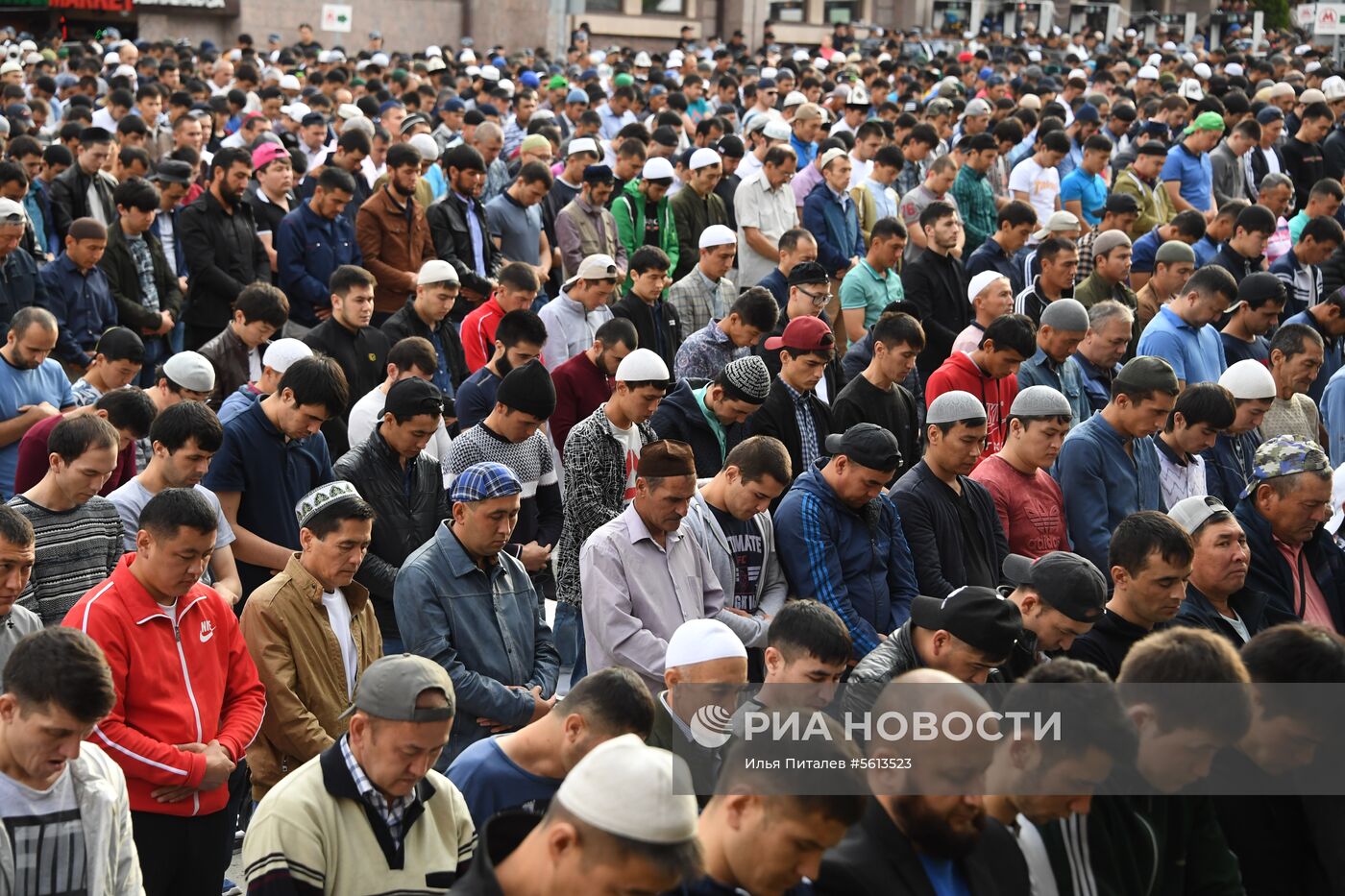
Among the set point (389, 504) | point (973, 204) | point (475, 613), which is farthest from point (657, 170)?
point (475, 613)

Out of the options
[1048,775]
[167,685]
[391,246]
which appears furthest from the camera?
[391,246]

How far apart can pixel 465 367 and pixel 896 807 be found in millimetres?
6002

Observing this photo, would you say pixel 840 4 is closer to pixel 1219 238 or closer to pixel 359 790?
pixel 1219 238

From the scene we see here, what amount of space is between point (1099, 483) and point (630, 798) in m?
4.42

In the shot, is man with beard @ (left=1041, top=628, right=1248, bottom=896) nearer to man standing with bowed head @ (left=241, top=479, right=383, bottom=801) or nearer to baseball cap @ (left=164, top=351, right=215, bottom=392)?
man standing with bowed head @ (left=241, top=479, right=383, bottom=801)

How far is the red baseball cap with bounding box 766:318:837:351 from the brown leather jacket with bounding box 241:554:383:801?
2889 millimetres

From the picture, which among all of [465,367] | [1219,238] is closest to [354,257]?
[465,367]

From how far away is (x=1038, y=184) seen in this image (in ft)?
45.1

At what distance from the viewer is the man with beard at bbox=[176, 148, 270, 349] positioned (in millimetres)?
10039

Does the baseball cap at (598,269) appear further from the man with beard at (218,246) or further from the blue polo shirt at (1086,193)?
the blue polo shirt at (1086,193)

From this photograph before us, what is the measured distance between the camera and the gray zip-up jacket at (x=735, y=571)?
5906mm

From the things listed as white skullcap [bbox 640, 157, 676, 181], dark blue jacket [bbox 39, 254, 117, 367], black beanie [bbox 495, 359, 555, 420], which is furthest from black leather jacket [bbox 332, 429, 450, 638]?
white skullcap [bbox 640, 157, 676, 181]

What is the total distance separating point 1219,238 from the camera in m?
11.8

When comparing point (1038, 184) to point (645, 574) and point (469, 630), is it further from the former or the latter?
point (469, 630)
